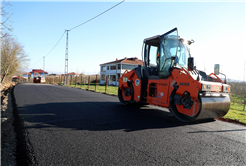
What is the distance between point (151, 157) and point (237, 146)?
185cm

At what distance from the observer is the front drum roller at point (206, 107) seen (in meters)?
4.62

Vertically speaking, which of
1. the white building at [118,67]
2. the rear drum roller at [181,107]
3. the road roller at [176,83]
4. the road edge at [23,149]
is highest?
the white building at [118,67]

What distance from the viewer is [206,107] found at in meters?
4.64

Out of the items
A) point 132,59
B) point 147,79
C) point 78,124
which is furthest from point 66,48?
point 78,124

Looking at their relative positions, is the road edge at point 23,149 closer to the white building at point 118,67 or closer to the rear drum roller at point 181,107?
the rear drum roller at point 181,107

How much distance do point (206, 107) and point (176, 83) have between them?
1132 mm

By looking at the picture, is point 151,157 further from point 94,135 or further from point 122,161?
point 94,135

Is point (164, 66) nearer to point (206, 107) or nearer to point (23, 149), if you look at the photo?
point (206, 107)

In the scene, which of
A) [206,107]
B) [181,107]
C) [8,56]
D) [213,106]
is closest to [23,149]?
[181,107]

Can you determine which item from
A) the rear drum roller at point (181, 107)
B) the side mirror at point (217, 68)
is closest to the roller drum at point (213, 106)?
the rear drum roller at point (181, 107)

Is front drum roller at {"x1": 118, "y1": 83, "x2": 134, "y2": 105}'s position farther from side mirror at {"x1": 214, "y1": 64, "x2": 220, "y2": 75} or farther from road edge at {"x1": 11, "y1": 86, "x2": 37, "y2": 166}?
road edge at {"x1": 11, "y1": 86, "x2": 37, "y2": 166}

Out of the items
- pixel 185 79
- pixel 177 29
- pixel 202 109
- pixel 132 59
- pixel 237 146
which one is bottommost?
pixel 237 146

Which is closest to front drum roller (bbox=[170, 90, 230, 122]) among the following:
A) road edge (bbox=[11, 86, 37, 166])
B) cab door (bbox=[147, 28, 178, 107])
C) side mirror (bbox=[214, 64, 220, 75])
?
cab door (bbox=[147, 28, 178, 107])

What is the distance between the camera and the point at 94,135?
3650 millimetres
